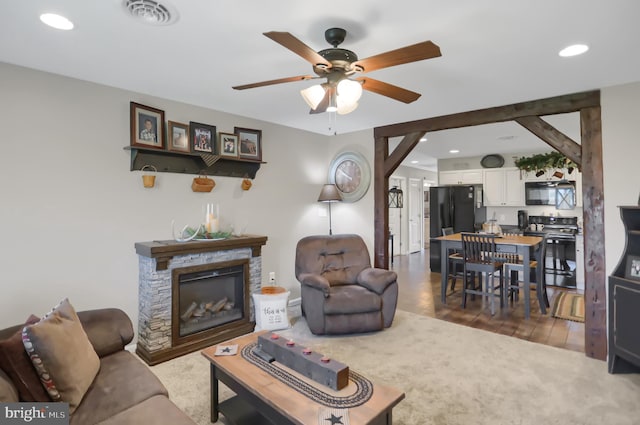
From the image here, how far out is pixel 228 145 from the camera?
379cm

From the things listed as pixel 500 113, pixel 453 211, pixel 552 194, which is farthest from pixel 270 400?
pixel 552 194

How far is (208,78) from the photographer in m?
2.79

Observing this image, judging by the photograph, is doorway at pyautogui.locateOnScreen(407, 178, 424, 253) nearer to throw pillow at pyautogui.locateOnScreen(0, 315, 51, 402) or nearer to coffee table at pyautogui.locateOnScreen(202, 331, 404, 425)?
coffee table at pyautogui.locateOnScreen(202, 331, 404, 425)

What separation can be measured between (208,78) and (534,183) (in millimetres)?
5974

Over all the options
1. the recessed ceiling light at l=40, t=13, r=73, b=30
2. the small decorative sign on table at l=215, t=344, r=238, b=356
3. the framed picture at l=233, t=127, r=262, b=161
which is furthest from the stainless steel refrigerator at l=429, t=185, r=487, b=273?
the recessed ceiling light at l=40, t=13, r=73, b=30

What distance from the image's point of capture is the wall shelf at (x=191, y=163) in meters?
3.13

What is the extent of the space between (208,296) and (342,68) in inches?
104

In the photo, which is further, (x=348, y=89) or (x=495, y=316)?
(x=495, y=316)

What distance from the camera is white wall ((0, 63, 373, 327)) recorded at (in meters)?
2.52

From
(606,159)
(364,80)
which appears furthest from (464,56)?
(606,159)

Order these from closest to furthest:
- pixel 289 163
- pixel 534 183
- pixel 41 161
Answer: pixel 41 161, pixel 289 163, pixel 534 183

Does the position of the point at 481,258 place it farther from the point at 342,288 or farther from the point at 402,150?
the point at 342,288

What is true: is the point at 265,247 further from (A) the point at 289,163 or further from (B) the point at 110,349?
(B) the point at 110,349

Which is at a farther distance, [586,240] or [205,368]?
[586,240]
